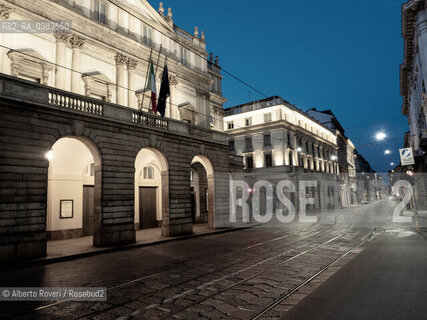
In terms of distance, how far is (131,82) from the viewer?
19.7 metres

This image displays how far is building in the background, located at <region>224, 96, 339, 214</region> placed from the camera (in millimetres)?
40875

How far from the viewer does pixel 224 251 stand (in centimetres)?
1198

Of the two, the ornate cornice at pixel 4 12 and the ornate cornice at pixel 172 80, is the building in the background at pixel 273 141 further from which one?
the ornate cornice at pixel 4 12

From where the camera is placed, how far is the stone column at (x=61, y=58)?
16.0m

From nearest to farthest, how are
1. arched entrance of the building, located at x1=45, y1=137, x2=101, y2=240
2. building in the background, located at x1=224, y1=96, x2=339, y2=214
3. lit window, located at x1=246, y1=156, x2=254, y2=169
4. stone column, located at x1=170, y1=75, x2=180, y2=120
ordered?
arched entrance of the building, located at x1=45, y1=137, x2=101, y2=240, stone column, located at x1=170, y1=75, x2=180, y2=120, building in the background, located at x1=224, y1=96, x2=339, y2=214, lit window, located at x1=246, y1=156, x2=254, y2=169

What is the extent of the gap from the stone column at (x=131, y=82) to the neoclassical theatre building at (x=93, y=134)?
0.07 metres

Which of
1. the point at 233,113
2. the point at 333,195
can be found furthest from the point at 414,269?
the point at 333,195

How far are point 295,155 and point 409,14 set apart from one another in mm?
22363

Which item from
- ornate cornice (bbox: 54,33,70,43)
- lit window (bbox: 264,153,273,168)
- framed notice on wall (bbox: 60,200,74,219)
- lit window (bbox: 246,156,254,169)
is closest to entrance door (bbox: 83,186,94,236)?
framed notice on wall (bbox: 60,200,74,219)

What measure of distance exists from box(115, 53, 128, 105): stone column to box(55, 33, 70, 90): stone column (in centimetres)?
331

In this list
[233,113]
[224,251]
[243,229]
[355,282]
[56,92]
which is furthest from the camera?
[233,113]

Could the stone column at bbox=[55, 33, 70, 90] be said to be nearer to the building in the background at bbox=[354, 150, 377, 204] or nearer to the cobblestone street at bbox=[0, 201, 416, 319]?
the cobblestone street at bbox=[0, 201, 416, 319]

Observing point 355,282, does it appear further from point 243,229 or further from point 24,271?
point 243,229

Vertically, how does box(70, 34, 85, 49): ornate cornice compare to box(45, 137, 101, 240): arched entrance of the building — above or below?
above
